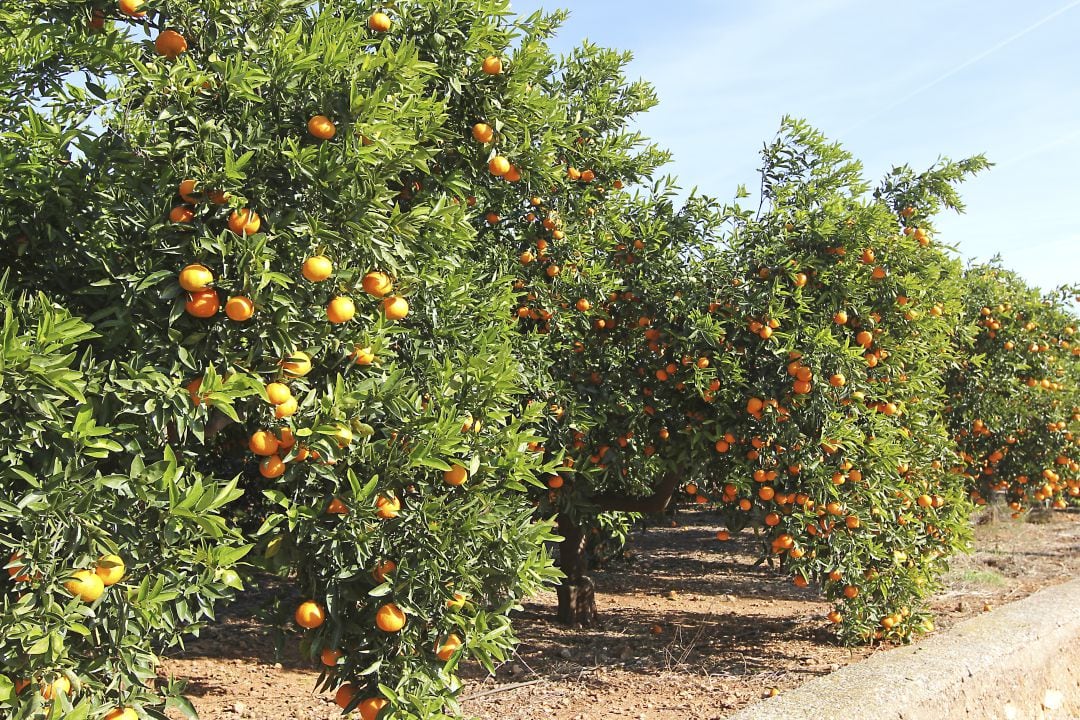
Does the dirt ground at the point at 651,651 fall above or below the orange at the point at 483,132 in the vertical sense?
below

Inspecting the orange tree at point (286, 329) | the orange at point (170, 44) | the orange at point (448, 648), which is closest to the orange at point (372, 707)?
the orange tree at point (286, 329)

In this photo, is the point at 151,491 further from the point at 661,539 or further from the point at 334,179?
the point at 661,539

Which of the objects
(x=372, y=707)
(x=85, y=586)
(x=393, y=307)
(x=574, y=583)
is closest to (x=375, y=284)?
(x=393, y=307)

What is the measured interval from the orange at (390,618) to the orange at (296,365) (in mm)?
804

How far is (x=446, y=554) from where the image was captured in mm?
2568

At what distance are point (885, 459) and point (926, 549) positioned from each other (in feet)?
5.12

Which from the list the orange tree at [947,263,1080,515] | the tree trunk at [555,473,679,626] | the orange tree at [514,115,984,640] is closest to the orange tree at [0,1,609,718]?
the orange tree at [514,115,984,640]

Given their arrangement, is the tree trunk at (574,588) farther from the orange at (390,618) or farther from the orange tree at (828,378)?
the orange at (390,618)

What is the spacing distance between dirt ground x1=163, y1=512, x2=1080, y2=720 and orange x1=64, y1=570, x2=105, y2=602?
1257 millimetres

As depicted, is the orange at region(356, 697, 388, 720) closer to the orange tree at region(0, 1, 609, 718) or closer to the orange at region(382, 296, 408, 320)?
the orange tree at region(0, 1, 609, 718)

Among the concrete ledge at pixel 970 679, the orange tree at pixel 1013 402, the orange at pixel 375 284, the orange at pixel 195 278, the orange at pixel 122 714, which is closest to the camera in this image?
the orange at pixel 122 714

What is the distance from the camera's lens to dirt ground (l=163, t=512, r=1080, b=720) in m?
4.80

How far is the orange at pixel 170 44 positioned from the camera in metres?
2.42

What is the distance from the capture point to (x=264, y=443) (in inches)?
94.0
